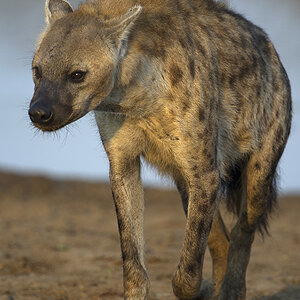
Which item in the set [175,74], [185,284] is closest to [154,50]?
[175,74]

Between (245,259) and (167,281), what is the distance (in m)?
1.06

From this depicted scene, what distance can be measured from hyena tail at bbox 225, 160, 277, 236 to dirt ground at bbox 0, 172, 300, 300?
322 millimetres

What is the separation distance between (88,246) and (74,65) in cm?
368

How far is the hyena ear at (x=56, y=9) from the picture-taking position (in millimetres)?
4043

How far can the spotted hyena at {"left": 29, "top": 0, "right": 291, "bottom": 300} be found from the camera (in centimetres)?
378

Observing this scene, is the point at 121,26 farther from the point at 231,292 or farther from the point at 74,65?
the point at 231,292

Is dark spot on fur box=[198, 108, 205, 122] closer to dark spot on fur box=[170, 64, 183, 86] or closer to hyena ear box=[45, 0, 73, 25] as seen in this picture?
dark spot on fur box=[170, 64, 183, 86]

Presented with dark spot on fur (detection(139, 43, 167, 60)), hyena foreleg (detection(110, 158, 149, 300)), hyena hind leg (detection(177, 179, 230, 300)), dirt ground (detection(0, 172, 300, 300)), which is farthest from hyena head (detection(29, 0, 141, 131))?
dirt ground (detection(0, 172, 300, 300))

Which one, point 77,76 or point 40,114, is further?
point 77,76

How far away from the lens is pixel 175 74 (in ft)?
13.5

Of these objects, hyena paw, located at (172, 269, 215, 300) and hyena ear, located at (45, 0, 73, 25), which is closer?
hyena ear, located at (45, 0, 73, 25)

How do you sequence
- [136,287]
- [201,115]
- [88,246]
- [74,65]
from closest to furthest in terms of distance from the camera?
1. [74,65]
2. [201,115]
3. [136,287]
4. [88,246]

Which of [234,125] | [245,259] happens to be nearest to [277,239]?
[245,259]

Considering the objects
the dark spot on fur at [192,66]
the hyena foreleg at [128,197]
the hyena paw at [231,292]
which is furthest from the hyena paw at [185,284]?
the dark spot on fur at [192,66]
